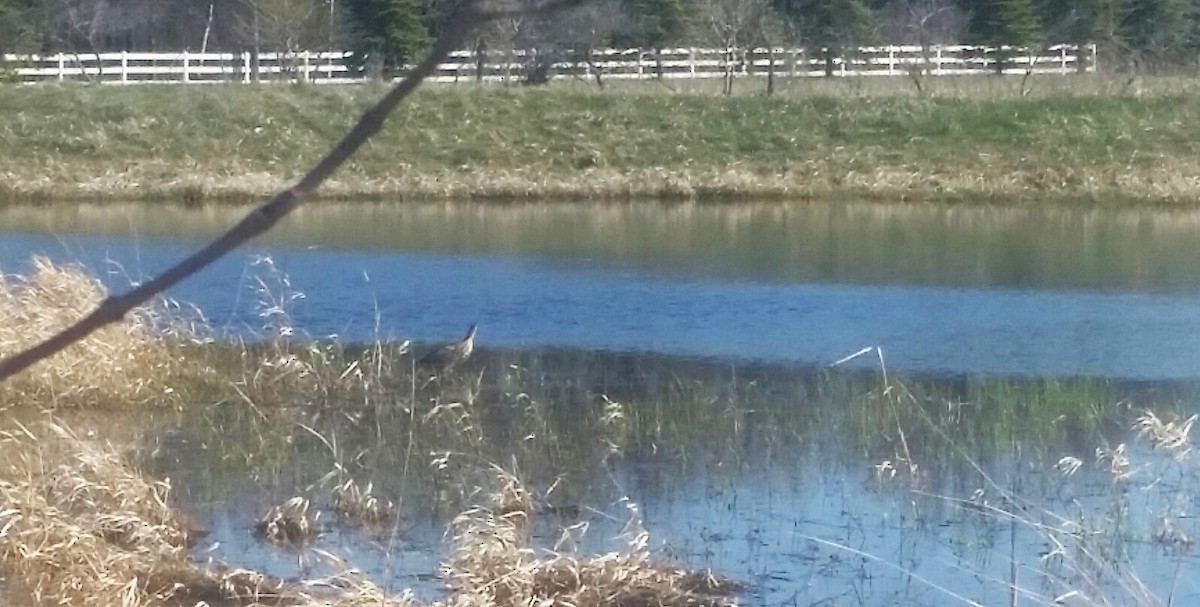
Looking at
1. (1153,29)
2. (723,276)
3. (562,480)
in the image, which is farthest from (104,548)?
(1153,29)

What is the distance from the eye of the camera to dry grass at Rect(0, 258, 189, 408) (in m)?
8.37

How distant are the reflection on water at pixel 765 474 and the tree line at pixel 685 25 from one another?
17033 mm

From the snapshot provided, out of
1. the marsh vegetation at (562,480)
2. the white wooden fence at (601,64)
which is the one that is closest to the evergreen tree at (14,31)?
the white wooden fence at (601,64)

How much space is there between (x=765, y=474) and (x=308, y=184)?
6948 mm

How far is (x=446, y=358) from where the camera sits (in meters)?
10.3

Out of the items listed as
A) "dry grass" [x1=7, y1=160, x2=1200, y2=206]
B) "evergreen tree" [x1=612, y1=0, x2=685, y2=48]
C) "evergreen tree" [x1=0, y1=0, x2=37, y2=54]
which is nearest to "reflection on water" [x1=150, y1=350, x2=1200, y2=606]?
"dry grass" [x1=7, y1=160, x2=1200, y2=206]

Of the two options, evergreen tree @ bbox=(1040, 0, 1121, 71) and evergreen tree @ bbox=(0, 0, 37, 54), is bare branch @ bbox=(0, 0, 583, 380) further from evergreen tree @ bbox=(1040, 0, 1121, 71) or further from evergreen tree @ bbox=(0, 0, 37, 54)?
evergreen tree @ bbox=(1040, 0, 1121, 71)

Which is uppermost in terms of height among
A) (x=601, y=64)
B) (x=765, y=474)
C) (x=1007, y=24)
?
(x=1007, y=24)

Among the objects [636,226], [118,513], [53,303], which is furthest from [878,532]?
[636,226]

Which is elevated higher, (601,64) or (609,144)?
(601,64)

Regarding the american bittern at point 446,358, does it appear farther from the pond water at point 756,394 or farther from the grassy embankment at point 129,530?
the grassy embankment at point 129,530

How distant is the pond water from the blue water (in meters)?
0.05

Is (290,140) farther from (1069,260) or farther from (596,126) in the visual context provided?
(1069,260)

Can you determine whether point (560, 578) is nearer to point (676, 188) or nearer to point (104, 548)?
point (104, 548)
